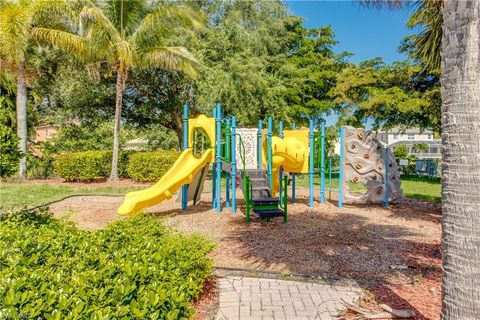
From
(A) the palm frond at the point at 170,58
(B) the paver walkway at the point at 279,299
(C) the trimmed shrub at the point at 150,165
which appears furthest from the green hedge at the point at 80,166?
(B) the paver walkway at the point at 279,299

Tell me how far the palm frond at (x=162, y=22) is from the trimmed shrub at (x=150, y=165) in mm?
5426

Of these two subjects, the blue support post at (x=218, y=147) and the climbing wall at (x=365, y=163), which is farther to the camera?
the climbing wall at (x=365, y=163)

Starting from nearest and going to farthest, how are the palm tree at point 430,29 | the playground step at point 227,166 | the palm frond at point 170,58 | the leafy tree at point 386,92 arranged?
the palm tree at point 430,29
the playground step at point 227,166
the palm frond at point 170,58
the leafy tree at point 386,92

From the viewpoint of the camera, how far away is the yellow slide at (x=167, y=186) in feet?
28.0

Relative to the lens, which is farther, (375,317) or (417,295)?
(417,295)

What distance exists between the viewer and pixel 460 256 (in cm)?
231

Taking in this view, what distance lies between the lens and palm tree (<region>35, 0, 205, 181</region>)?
15.6 m

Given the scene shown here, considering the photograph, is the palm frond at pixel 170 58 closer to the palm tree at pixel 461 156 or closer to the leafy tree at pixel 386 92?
the leafy tree at pixel 386 92

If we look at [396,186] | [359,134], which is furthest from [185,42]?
[396,186]

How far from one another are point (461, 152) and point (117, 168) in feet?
57.6

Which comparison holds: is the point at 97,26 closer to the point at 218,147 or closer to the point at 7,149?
the point at 218,147

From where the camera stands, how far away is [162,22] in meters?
16.5

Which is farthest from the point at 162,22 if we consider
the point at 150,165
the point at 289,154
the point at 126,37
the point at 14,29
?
the point at 289,154

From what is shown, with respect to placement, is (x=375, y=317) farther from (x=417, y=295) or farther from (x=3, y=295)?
(x=3, y=295)
